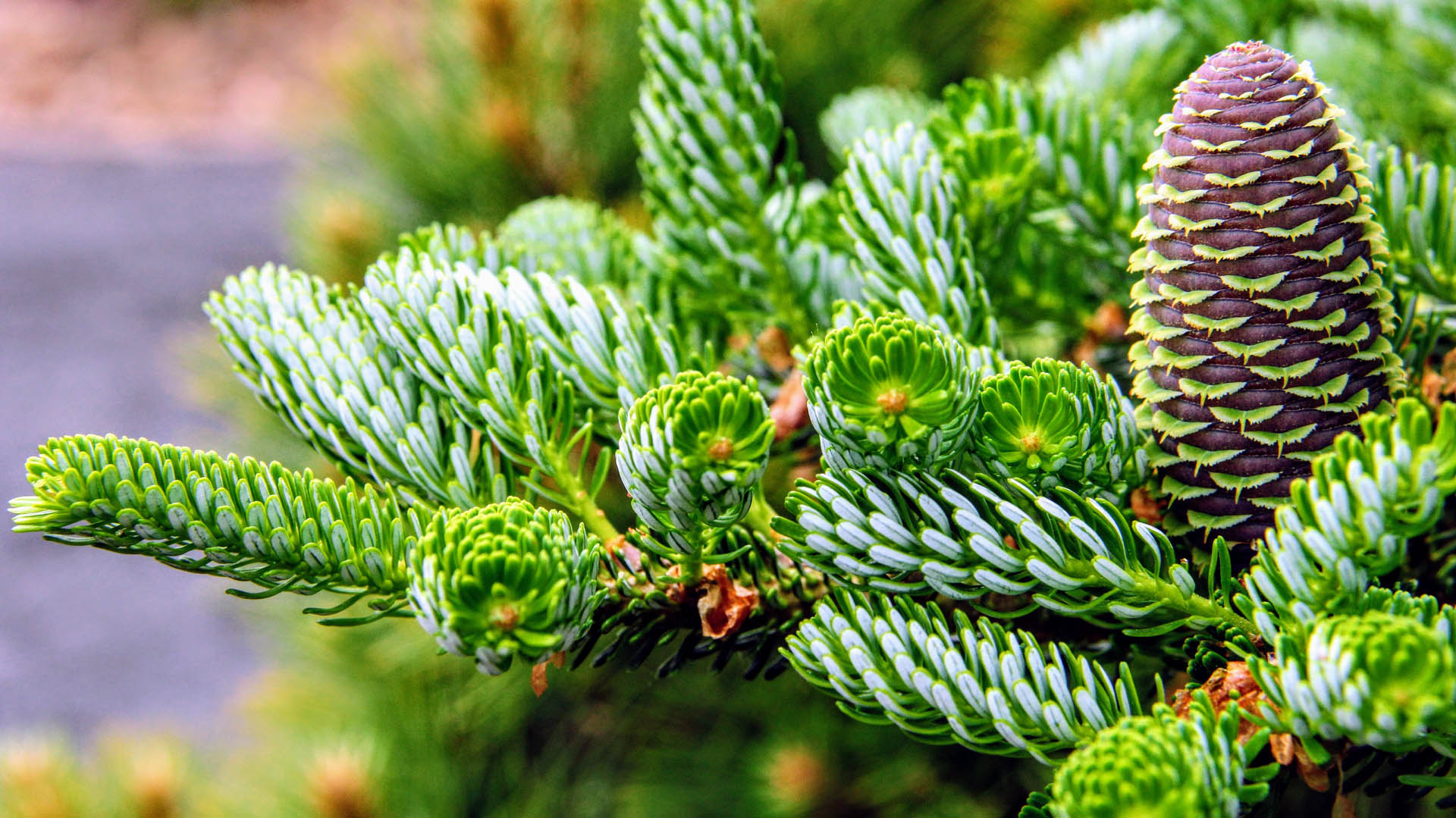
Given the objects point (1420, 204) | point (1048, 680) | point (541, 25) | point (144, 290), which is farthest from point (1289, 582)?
point (144, 290)

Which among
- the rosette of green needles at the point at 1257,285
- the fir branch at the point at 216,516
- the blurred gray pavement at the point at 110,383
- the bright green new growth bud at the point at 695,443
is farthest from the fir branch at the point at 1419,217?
the blurred gray pavement at the point at 110,383

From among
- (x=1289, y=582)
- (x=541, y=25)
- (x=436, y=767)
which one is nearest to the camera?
(x=1289, y=582)

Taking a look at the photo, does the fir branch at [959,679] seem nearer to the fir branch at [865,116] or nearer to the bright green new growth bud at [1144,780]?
the bright green new growth bud at [1144,780]

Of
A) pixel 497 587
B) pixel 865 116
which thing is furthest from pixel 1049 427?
pixel 865 116

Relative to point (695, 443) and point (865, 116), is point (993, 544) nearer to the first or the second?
point (695, 443)

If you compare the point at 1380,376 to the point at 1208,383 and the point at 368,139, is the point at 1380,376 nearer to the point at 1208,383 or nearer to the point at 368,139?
the point at 1208,383

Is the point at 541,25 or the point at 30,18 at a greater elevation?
the point at 30,18

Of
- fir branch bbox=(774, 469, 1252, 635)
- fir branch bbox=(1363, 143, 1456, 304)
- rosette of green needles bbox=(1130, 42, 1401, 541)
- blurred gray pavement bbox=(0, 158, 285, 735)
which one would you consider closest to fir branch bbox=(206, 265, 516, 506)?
fir branch bbox=(774, 469, 1252, 635)
